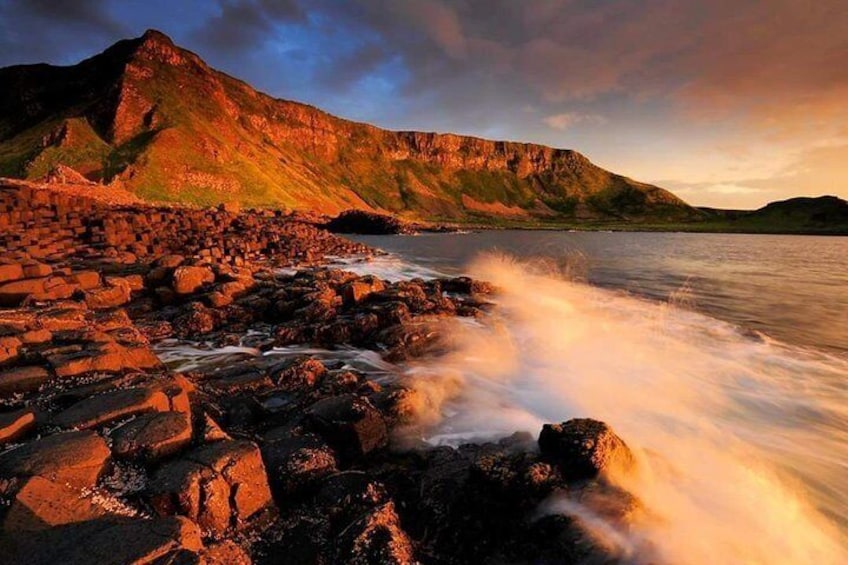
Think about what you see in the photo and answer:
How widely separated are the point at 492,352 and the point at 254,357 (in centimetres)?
739

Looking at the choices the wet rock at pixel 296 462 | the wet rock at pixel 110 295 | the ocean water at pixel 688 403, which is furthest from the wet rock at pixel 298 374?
the wet rock at pixel 110 295

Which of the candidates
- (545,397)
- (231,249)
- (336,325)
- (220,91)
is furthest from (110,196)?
(220,91)

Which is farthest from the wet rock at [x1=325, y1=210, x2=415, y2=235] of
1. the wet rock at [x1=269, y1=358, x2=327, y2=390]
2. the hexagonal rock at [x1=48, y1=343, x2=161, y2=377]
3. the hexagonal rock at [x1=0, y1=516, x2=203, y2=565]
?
the hexagonal rock at [x1=0, y1=516, x2=203, y2=565]

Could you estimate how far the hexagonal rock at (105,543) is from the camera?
3.68 m

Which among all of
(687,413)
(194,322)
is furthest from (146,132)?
(687,413)

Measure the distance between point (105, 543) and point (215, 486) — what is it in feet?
4.35

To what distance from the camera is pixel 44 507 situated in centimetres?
416

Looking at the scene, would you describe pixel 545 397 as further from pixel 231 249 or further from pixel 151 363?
pixel 231 249

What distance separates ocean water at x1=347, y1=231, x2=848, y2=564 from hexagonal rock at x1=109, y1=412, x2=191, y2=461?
13.9 feet

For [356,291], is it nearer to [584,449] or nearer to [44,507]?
[584,449]

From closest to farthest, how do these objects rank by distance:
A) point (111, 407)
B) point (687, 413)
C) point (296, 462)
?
point (111, 407)
point (296, 462)
point (687, 413)

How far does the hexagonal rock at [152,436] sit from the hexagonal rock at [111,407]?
276 mm

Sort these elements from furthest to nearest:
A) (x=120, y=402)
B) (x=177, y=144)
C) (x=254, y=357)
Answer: (x=177, y=144) < (x=254, y=357) < (x=120, y=402)

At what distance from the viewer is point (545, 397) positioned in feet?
37.2
